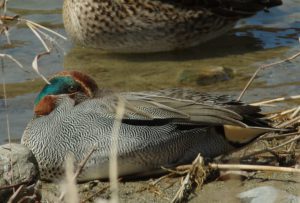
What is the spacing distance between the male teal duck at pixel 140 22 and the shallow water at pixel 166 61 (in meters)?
0.14

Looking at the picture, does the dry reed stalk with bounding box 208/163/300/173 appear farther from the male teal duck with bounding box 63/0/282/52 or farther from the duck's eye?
the male teal duck with bounding box 63/0/282/52

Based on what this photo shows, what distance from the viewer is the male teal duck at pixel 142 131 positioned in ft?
16.0

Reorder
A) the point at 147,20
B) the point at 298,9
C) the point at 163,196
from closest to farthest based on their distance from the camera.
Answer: the point at 163,196 < the point at 147,20 < the point at 298,9

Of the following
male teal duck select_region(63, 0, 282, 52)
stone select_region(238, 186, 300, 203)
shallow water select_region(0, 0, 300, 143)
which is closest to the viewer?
stone select_region(238, 186, 300, 203)

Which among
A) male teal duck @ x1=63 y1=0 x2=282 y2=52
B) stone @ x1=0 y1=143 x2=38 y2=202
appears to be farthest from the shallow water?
stone @ x1=0 y1=143 x2=38 y2=202

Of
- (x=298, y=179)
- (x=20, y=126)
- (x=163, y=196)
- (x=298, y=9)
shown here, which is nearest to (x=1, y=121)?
(x=20, y=126)

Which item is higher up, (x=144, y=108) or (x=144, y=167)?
(x=144, y=108)

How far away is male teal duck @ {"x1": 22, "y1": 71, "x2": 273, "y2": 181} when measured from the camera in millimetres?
4875

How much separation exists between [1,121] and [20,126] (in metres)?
0.14

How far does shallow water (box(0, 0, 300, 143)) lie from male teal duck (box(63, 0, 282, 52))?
0.45 ft

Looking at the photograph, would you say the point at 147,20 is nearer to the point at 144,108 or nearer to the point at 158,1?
the point at 158,1

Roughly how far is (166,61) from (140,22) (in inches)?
16.7

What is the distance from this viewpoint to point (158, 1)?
8578 millimetres

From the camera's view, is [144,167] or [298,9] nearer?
[144,167]
